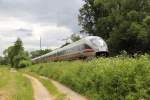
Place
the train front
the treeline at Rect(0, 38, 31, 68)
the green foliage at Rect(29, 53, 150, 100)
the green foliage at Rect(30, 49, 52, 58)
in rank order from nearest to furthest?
the green foliage at Rect(29, 53, 150, 100) → the train front → the treeline at Rect(0, 38, 31, 68) → the green foliage at Rect(30, 49, 52, 58)

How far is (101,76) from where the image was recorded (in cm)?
2488

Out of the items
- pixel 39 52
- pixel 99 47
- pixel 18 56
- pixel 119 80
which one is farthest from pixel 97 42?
pixel 39 52

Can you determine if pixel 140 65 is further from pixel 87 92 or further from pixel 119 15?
pixel 119 15

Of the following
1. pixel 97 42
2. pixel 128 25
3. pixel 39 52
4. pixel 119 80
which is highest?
pixel 39 52

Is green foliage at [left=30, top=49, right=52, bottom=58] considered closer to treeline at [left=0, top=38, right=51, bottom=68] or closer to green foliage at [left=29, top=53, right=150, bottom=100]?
treeline at [left=0, top=38, right=51, bottom=68]

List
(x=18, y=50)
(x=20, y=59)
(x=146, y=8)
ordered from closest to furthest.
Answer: (x=146, y=8) → (x=20, y=59) → (x=18, y=50)

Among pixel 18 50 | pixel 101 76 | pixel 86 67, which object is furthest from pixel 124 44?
pixel 18 50

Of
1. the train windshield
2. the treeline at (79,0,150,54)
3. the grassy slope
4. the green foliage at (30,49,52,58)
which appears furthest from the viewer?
the green foliage at (30,49,52,58)

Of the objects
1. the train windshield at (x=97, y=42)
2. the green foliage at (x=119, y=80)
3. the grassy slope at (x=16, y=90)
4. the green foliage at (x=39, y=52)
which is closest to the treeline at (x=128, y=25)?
the train windshield at (x=97, y=42)

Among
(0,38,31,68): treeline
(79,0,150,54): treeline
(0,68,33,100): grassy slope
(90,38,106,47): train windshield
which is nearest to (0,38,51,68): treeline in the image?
(0,38,31,68): treeline

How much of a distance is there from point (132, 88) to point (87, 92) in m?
7.05

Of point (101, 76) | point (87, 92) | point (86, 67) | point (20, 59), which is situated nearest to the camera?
point (101, 76)

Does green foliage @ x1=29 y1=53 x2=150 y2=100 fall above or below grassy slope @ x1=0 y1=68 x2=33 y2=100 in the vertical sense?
above

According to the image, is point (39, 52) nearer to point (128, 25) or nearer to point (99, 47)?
point (128, 25)
